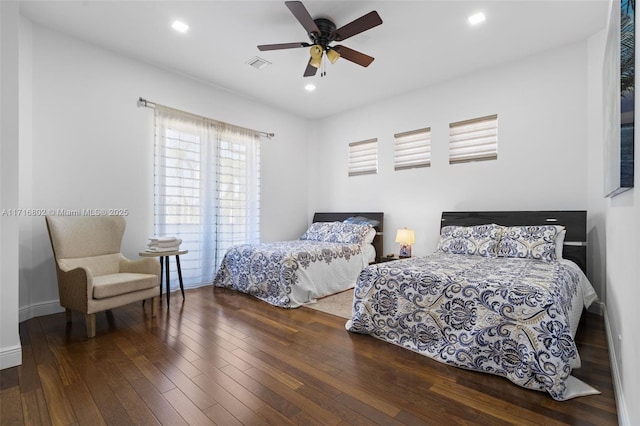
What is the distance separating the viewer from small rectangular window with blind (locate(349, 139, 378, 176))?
16.8 ft

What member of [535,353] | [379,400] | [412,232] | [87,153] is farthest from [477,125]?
[87,153]

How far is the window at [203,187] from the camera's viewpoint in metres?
3.92

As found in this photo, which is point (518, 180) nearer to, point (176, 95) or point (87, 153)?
point (176, 95)

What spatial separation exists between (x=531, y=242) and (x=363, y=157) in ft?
9.56

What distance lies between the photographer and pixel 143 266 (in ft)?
10.4

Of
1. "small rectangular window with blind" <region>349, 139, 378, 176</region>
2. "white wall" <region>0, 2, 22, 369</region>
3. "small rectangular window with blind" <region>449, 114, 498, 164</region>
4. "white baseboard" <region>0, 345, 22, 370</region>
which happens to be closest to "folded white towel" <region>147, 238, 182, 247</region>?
"white wall" <region>0, 2, 22, 369</region>

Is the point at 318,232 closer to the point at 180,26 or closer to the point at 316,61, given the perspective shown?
the point at 316,61

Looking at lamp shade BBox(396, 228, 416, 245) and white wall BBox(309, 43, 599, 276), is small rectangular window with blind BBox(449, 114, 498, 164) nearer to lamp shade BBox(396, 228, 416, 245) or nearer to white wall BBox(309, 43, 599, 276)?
white wall BBox(309, 43, 599, 276)

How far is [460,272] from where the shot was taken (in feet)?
7.82

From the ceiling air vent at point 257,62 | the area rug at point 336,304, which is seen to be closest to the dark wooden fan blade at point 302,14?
the ceiling air vent at point 257,62

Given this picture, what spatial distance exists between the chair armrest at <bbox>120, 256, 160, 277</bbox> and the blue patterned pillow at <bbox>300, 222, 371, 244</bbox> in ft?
8.17

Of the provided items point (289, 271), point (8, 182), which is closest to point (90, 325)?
point (8, 182)

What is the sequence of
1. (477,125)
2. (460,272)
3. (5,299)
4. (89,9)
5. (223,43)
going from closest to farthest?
(5,299) → (460,272) → (89,9) → (223,43) → (477,125)

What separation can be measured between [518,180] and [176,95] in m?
4.54
